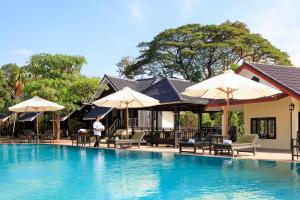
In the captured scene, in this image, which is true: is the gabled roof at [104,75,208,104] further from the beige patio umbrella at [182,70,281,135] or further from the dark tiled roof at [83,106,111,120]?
the dark tiled roof at [83,106,111,120]

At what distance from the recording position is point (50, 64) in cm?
3109

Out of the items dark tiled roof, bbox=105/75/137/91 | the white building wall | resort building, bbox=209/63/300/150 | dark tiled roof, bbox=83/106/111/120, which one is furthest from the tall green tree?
resort building, bbox=209/63/300/150

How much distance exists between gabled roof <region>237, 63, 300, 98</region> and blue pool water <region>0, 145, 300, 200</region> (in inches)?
224

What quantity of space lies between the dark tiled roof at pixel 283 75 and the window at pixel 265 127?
2.01 meters

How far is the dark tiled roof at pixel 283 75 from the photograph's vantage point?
728 inches

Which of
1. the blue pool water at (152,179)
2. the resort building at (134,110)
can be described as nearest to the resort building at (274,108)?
the resort building at (134,110)

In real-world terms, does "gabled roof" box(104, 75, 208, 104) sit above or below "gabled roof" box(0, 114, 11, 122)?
above

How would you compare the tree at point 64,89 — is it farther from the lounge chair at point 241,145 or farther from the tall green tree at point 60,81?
the lounge chair at point 241,145

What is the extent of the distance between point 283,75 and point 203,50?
24.4 meters

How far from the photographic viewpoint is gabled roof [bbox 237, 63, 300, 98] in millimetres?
18297

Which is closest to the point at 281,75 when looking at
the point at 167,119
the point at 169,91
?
the point at 169,91

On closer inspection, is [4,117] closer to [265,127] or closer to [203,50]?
[203,50]

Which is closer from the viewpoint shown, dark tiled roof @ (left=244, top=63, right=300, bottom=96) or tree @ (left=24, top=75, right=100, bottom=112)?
dark tiled roof @ (left=244, top=63, right=300, bottom=96)

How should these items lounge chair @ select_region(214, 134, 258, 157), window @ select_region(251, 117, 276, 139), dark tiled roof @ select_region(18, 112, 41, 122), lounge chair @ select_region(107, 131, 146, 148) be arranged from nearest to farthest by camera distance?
lounge chair @ select_region(214, 134, 258, 157), lounge chair @ select_region(107, 131, 146, 148), window @ select_region(251, 117, 276, 139), dark tiled roof @ select_region(18, 112, 41, 122)
